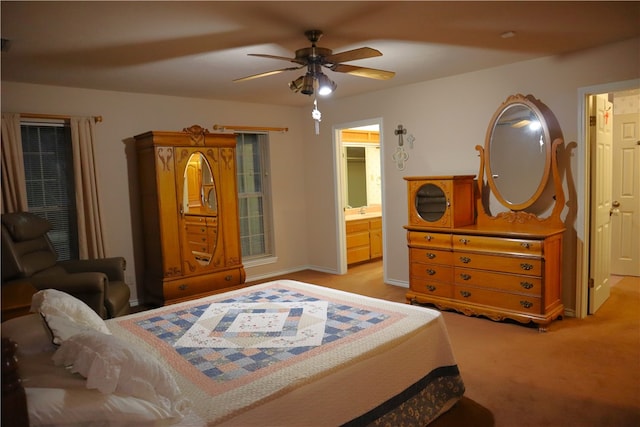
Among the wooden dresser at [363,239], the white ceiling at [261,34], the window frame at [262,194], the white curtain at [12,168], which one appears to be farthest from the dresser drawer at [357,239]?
the white curtain at [12,168]

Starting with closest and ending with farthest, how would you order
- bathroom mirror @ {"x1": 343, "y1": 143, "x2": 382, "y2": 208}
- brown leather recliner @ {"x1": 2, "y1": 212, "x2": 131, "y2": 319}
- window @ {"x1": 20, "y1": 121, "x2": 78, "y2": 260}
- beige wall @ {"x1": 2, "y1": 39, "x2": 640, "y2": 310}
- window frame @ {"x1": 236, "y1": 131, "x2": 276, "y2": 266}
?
brown leather recliner @ {"x1": 2, "y1": 212, "x2": 131, "y2": 319}, beige wall @ {"x1": 2, "y1": 39, "x2": 640, "y2": 310}, window @ {"x1": 20, "y1": 121, "x2": 78, "y2": 260}, window frame @ {"x1": 236, "y1": 131, "x2": 276, "y2": 266}, bathroom mirror @ {"x1": 343, "y1": 143, "x2": 382, "y2": 208}

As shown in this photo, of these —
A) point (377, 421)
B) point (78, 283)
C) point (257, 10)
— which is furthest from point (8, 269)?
point (377, 421)

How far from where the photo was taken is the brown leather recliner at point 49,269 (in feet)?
10.6

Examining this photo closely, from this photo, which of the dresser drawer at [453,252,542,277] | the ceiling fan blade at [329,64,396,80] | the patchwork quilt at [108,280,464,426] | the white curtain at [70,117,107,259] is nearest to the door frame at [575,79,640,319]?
the dresser drawer at [453,252,542,277]

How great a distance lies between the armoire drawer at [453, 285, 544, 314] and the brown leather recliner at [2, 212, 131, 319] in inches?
114

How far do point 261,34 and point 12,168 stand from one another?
8.52ft

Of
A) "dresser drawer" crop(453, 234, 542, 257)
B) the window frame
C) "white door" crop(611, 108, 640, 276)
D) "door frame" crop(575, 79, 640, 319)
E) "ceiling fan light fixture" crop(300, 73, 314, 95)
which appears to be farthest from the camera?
the window frame

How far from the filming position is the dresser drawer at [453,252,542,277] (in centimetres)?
352

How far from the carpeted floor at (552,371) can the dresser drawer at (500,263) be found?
0.46 m

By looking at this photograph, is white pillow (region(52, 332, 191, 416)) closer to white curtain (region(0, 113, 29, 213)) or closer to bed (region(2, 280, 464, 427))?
bed (region(2, 280, 464, 427))

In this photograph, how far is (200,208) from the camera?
4633mm

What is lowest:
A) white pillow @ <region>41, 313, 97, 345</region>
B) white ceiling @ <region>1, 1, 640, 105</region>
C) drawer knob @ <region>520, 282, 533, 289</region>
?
drawer knob @ <region>520, 282, 533, 289</region>

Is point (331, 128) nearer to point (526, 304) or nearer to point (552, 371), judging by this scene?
point (526, 304)

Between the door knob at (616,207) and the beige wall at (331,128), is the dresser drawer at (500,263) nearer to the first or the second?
the beige wall at (331,128)
